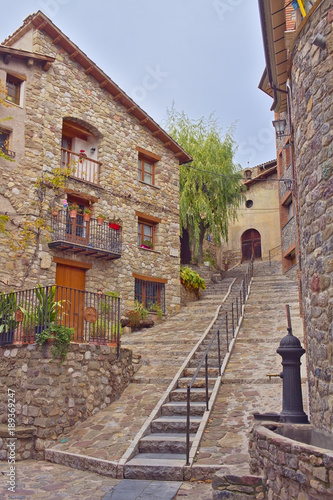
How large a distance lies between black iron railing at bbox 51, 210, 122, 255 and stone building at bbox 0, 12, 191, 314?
1.3 inches

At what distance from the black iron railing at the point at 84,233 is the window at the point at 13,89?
337 centimetres

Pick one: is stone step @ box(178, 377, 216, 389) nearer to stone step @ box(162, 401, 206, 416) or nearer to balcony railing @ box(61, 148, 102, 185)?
stone step @ box(162, 401, 206, 416)

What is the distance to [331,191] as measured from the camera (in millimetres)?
5000

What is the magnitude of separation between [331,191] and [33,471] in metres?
5.39

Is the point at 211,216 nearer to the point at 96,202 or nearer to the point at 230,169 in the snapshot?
the point at 230,169

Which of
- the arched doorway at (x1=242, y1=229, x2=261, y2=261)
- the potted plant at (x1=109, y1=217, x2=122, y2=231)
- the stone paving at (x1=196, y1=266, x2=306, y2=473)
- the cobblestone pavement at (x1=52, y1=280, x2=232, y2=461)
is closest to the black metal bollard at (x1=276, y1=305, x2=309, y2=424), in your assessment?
the stone paving at (x1=196, y1=266, x2=306, y2=473)

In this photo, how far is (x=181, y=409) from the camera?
8.05 m

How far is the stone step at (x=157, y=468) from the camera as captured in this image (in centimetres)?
624

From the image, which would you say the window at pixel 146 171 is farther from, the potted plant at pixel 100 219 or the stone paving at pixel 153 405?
the stone paving at pixel 153 405

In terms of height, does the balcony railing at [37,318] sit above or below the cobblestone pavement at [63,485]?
above

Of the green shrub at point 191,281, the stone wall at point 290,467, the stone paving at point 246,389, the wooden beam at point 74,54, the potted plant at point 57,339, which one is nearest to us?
the stone wall at point 290,467

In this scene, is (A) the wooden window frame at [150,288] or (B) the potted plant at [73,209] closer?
(B) the potted plant at [73,209]

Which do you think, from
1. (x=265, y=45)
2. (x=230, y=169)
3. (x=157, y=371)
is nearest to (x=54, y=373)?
(x=157, y=371)

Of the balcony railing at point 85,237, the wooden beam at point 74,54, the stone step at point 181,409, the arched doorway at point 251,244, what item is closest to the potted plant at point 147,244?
the balcony railing at point 85,237
